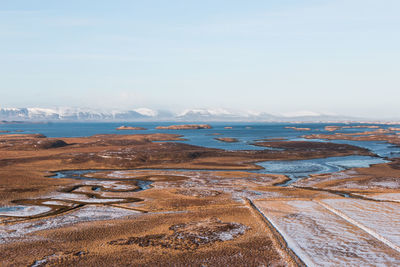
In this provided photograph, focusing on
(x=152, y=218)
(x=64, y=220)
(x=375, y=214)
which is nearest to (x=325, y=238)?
(x=375, y=214)

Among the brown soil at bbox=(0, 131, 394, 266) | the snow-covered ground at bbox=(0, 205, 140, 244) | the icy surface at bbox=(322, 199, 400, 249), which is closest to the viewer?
the brown soil at bbox=(0, 131, 394, 266)

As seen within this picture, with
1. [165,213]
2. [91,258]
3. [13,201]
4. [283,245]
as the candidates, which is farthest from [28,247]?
[283,245]

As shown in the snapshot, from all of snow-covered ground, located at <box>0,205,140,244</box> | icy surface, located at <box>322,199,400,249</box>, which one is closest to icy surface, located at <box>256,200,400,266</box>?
icy surface, located at <box>322,199,400,249</box>

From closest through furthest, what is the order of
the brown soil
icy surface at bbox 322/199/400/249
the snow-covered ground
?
the brown soil < the snow-covered ground < icy surface at bbox 322/199/400/249

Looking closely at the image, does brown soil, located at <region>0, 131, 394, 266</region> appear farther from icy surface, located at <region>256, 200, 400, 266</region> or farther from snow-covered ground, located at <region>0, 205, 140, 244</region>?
icy surface, located at <region>256, 200, 400, 266</region>

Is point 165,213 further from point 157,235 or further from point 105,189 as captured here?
point 105,189

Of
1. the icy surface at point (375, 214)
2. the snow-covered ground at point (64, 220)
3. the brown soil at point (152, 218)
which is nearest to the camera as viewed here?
the brown soil at point (152, 218)

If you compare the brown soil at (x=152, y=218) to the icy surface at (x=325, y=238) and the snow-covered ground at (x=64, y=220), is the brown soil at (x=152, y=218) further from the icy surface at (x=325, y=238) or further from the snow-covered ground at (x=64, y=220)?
the icy surface at (x=325, y=238)

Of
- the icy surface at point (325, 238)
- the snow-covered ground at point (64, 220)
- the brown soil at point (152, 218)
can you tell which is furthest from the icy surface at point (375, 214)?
the snow-covered ground at point (64, 220)
